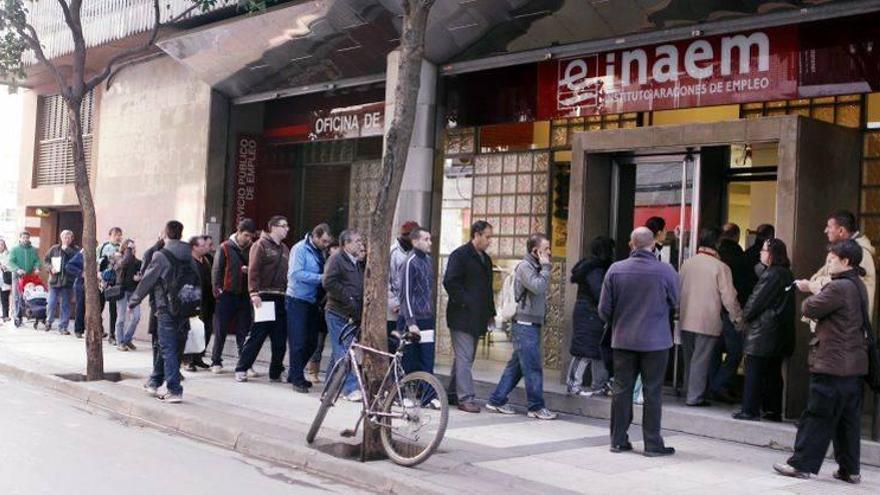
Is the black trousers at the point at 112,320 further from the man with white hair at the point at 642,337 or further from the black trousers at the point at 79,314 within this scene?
the man with white hair at the point at 642,337

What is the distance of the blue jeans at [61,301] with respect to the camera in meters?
18.9

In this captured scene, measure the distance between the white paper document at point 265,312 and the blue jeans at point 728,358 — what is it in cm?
525

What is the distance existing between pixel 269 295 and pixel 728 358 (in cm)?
554

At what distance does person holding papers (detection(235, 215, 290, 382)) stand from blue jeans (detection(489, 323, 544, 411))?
134 inches

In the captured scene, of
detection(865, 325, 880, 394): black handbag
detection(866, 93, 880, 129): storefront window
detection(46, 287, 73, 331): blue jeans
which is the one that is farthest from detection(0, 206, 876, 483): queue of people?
detection(46, 287, 73, 331): blue jeans

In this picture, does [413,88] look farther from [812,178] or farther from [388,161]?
[812,178]

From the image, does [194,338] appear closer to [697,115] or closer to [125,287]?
[125,287]

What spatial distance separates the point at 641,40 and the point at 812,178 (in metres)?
2.87

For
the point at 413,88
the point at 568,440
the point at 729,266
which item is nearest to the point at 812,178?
the point at 729,266

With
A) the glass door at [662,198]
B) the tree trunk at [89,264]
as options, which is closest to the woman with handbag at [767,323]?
the glass door at [662,198]

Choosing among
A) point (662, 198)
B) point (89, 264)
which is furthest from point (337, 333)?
point (662, 198)

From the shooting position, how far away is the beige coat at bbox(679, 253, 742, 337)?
10.4m

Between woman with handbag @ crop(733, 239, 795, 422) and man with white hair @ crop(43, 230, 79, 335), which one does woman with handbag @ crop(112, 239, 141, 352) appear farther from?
woman with handbag @ crop(733, 239, 795, 422)

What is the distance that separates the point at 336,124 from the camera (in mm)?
16359
